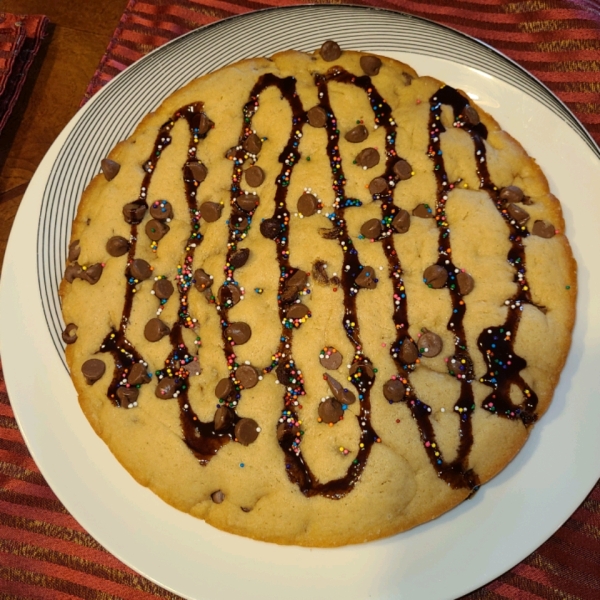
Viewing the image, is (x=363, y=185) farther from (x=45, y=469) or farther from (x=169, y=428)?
(x=45, y=469)

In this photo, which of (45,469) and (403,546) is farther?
(45,469)

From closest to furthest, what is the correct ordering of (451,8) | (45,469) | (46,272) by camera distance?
(45,469) → (46,272) → (451,8)

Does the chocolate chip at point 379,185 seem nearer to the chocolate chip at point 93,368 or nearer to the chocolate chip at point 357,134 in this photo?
the chocolate chip at point 357,134

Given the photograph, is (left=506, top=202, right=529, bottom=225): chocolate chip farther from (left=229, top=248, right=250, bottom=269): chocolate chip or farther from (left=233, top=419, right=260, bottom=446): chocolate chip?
(left=233, top=419, right=260, bottom=446): chocolate chip

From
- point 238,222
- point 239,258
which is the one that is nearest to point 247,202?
point 238,222

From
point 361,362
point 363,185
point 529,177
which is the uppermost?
point 529,177

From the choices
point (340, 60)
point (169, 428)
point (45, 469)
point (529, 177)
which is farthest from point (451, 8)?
point (45, 469)

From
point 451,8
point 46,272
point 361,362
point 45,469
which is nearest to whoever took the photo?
point 361,362

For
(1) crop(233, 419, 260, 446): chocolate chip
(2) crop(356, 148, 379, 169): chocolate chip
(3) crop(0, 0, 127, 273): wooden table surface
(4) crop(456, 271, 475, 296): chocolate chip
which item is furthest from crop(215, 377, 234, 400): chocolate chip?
(3) crop(0, 0, 127, 273): wooden table surface
